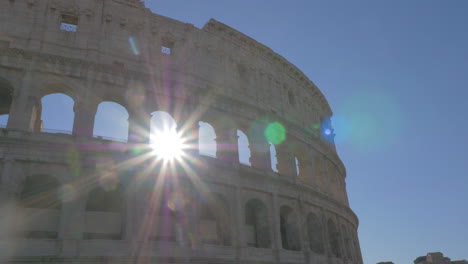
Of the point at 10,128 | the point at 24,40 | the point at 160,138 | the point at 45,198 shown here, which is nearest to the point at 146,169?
the point at 160,138

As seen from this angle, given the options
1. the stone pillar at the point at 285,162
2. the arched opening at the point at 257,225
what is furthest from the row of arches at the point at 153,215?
the stone pillar at the point at 285,162

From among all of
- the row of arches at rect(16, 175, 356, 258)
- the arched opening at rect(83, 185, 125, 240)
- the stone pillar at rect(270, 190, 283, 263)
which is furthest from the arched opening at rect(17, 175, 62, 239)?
the stone pillar at rect(270, 190, 283, 263)

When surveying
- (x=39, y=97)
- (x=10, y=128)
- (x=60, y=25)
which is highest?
(x=60, y=25)

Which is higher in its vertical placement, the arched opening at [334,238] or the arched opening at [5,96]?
the arched opening at [5,96]

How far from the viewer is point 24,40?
749 inches

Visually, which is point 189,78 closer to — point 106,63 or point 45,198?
point 106,63

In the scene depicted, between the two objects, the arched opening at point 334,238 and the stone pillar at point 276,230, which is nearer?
the stone pillar at point 276,230

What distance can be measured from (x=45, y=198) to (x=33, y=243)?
235cm

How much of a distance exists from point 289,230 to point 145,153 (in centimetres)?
1001

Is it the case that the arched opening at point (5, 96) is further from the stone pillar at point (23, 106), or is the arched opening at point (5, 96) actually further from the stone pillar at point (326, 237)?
the stone pillar at point (326, 237)

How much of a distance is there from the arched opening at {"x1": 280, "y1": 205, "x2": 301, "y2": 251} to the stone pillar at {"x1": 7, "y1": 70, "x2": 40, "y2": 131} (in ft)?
46.9

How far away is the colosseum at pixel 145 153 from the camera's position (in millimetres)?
16156

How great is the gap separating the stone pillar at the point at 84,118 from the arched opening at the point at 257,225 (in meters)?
9.29

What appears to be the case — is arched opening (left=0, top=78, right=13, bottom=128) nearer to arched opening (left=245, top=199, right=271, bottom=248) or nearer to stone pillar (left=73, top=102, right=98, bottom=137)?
stone pillar (left=73, top=102, right=98, bottom=137)
